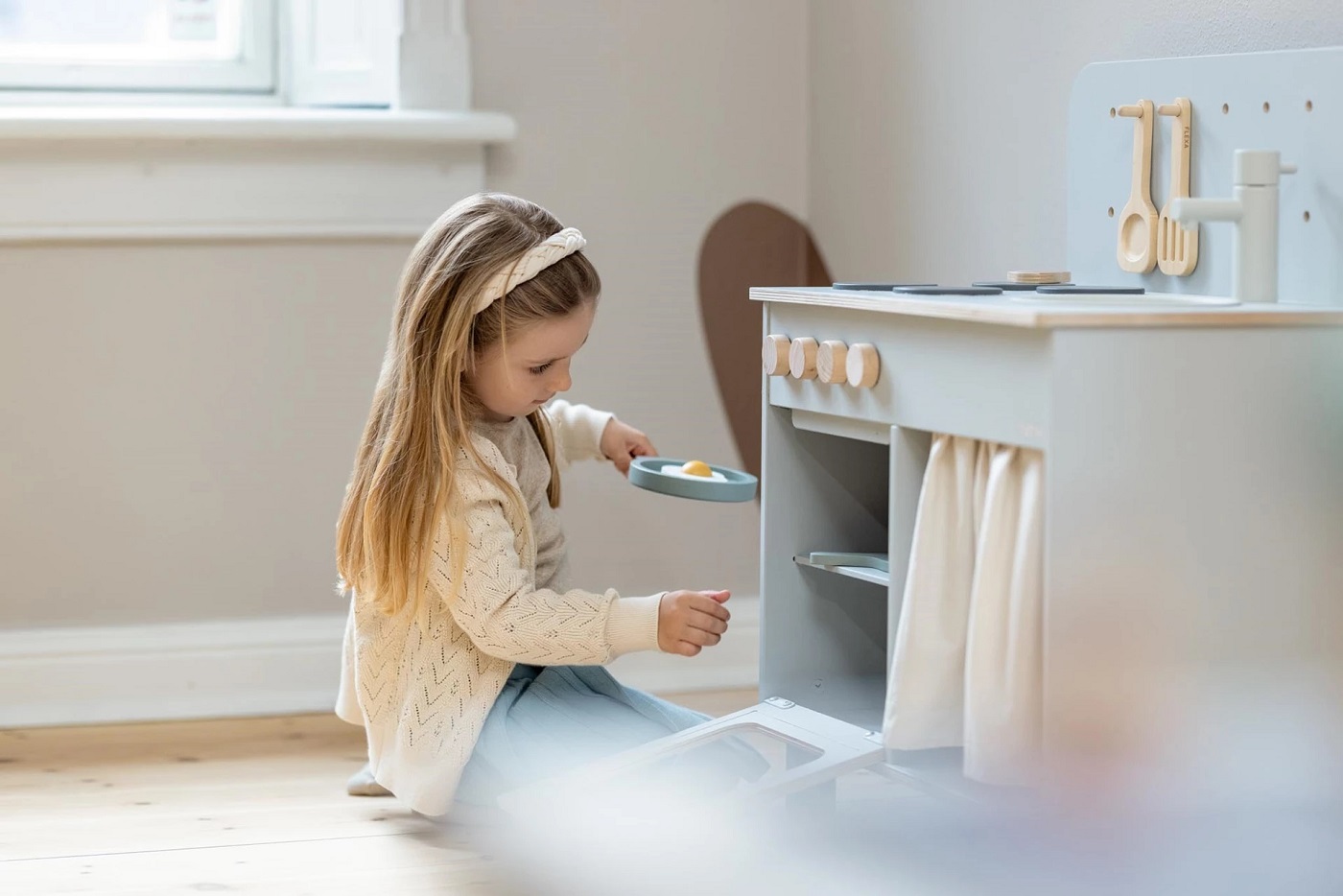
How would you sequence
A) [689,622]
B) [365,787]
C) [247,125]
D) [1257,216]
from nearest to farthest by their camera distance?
[1257,216] → [689,622] → [365,787] → [247,125]

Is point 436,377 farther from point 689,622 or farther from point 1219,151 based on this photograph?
point 1219,151

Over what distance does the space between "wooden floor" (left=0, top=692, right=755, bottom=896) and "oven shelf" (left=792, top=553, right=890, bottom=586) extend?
40cm

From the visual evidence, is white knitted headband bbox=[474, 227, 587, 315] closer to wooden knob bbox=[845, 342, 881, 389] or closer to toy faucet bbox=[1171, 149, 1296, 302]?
wooden knob bbox=[845, 342, 881, 389]

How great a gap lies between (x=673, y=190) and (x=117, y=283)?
70 centimetres

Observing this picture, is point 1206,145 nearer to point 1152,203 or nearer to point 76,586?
point 1152,203

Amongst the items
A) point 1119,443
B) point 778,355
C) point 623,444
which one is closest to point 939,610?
point 1119,443

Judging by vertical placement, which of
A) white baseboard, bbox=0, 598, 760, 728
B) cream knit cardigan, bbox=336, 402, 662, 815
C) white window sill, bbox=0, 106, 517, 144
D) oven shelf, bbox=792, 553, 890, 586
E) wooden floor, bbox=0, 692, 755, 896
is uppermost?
white window sill, bbox=0, 106, 517, 144

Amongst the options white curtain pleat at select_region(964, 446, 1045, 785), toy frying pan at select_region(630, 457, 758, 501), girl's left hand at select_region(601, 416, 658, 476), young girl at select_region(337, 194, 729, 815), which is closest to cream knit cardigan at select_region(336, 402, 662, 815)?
young girl at select_region(337, 194, 729, 815)

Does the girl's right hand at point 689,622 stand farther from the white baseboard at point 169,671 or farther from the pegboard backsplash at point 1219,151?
the white baseboard at point 169,671

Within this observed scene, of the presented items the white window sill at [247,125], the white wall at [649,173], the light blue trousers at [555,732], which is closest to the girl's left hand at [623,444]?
the light blue trousers at [555,732]

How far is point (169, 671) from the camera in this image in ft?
6.43

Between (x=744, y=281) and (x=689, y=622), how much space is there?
0.83m

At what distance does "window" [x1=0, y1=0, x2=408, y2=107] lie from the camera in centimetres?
199

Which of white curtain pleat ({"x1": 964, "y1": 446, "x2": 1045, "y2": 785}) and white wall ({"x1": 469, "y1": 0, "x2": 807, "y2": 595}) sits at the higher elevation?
white wall ({"x1": 469, "y1": 0, "x2": 807, "y2": 595})
